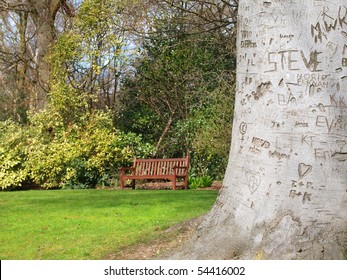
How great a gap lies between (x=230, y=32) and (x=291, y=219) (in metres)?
13.3

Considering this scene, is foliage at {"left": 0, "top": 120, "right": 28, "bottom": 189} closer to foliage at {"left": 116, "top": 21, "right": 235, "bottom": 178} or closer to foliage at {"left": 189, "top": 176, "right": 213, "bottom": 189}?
foliage at {"left": 116, "top": 21, "right": 235, "bottom": 178}

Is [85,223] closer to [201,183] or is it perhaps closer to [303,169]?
[303,169]

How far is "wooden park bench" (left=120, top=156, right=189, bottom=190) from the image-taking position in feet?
50.6

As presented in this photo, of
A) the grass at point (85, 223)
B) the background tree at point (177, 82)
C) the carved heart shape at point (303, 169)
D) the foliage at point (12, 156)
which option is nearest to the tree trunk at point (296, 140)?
the carved heart shape at point (303, 169)

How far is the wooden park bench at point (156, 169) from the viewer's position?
1544 centimetres

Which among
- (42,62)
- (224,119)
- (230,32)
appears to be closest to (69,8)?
(42,62)

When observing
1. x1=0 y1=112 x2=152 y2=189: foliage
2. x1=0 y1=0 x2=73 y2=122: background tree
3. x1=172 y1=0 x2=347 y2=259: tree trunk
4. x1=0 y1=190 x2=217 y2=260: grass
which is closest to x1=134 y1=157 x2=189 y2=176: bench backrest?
x1=0 y1=112 x2=152 y2=189: foliage

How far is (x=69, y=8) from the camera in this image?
21.9 metres

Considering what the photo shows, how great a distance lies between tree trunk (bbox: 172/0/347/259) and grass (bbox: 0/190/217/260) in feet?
6.29

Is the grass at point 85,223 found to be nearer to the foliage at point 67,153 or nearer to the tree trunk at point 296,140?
the tree trunk at point 296,140

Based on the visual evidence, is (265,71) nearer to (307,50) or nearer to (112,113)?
(307,50)

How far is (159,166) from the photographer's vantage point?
15914 mm

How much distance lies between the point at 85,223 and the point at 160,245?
2341 millimetres

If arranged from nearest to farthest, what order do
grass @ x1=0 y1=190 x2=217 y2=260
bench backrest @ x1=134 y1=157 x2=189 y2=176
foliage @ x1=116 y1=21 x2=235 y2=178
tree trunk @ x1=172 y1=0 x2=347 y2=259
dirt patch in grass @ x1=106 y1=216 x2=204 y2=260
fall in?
tree trunk @ x1=172 y1=0 x2=347 y2=259 < dirt patch in grass @ x1=106 y1=216 x2=204 y2=260 < grass @ x1=0 y1=190 x2=217 y2=260 < bench backrest @ x1=134 y1=157 x2=189 y2=176 < foliage @ x1=116 y1=21 x2=235 y2=178
